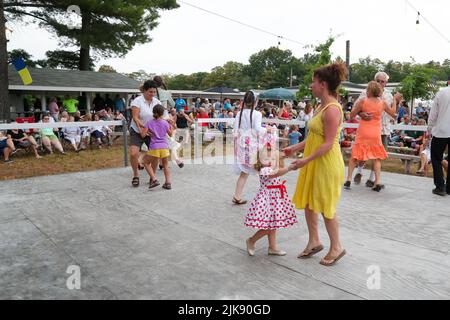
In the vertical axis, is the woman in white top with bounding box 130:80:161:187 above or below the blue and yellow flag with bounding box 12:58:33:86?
below

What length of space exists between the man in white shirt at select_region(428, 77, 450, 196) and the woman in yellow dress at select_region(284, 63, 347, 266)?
3.73 metres

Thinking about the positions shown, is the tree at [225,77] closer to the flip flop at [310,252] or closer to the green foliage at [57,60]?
the green foliage at [57,60]

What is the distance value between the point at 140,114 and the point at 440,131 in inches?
201

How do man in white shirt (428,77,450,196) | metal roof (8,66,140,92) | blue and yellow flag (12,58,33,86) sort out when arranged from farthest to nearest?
1. metal roof (8,66,140,92)
2. blue and yellow flag (12,58,33,86)
3. man in white shirt (428,77,450,196)

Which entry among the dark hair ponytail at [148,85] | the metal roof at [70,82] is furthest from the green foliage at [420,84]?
the dark hair ponytail at [148,85]

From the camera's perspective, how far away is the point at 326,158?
11.2ft

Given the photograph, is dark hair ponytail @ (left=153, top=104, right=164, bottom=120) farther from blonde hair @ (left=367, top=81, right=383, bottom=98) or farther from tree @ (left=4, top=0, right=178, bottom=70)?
tree @ (left=4, top=0, right=178, bottom=70)

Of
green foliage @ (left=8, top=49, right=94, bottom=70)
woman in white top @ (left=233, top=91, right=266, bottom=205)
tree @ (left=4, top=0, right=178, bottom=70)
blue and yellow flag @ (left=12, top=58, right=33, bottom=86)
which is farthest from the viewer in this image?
green foliage @ (left=8, top=49, right=94, bottom=70)

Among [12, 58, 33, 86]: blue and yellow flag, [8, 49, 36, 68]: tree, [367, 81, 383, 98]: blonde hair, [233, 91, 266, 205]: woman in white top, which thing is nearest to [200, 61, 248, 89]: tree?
[8, 49, 36, 68]: tree

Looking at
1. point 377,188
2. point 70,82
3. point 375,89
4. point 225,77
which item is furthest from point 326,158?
point 225,77

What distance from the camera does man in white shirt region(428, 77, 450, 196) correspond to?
20.2ft

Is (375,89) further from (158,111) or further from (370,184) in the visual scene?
(158,111)

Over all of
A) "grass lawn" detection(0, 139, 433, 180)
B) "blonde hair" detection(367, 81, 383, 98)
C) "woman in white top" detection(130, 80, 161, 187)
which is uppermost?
"blonde hair" detection(367, 81, 383, 98)

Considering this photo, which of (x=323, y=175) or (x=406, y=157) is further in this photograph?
(x=406, y=157)
